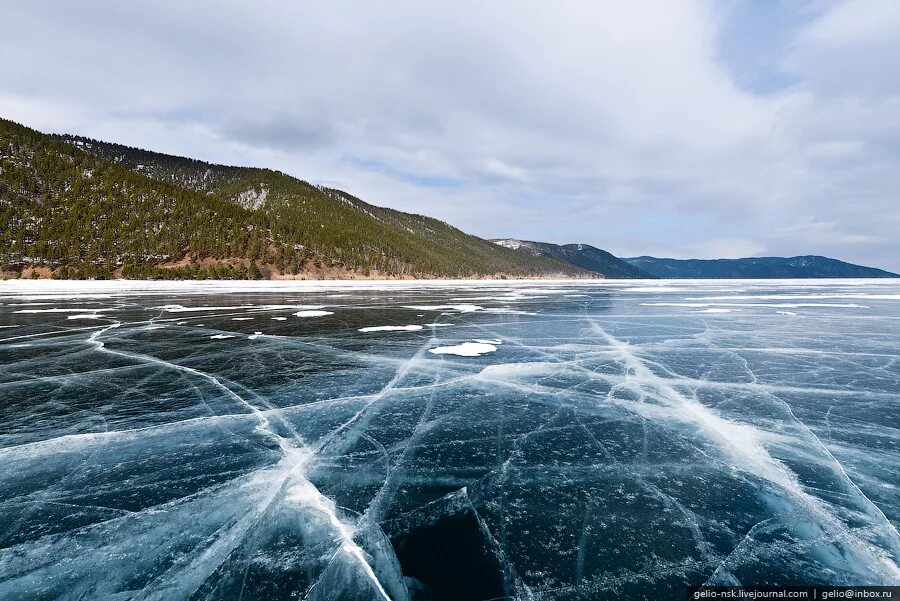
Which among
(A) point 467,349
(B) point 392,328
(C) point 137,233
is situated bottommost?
(B) point 392,328

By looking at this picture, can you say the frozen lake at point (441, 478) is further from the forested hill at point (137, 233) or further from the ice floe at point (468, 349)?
the forested hill at point (137, 233)

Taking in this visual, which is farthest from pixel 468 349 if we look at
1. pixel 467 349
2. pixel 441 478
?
pixel 441 478

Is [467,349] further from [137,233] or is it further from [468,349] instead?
[137,233]

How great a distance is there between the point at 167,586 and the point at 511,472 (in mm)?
2846

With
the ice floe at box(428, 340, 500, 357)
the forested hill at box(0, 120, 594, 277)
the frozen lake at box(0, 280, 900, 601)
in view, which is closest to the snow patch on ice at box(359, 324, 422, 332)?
the ice floe at box(428, 340, 500, 357)

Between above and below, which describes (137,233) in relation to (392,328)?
above

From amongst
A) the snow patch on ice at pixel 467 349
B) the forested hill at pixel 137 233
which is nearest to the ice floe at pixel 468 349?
the snow patch on ice at pixel 467 349

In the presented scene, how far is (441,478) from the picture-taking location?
3.87 m

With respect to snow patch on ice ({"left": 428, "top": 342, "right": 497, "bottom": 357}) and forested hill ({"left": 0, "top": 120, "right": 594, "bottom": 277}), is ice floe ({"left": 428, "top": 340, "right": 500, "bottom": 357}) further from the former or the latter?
forested hill ({"left": 0, "top": 120, "right": 594, "bottom": 277})

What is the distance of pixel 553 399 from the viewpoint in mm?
6336

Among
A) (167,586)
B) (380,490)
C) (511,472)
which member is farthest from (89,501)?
(511,472)

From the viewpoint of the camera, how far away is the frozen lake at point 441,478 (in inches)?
104

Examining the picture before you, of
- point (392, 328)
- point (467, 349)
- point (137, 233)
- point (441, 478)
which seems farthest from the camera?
point (137, 233)

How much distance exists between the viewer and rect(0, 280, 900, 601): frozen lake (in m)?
2.65
